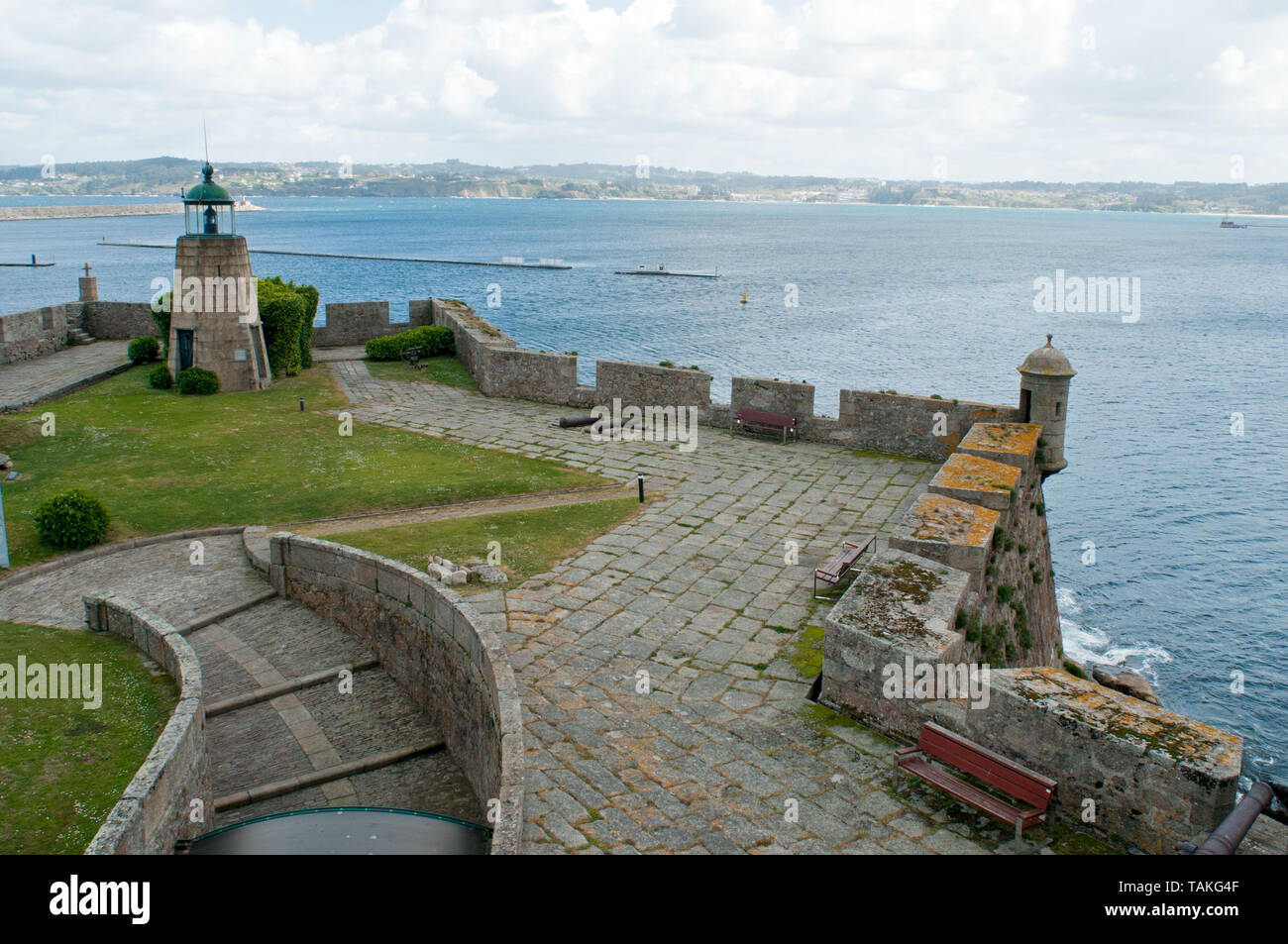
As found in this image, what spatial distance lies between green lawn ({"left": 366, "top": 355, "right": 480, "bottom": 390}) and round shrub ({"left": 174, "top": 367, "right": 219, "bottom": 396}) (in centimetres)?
393

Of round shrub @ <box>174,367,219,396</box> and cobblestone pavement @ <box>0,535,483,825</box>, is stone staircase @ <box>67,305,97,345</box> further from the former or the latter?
cobblestone pavement @ <box>0,535,483,825</box>

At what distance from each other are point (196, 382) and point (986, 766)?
65.5ft

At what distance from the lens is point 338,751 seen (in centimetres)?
1023

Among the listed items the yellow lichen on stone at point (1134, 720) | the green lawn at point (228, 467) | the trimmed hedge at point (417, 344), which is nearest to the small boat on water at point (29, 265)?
the trimmed hedge at point (417, 344)

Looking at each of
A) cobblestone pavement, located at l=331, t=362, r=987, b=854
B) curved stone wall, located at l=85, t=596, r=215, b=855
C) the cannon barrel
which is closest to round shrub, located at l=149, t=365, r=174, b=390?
cobblestone pavement, located at l=331, t=362, r=987, b=854

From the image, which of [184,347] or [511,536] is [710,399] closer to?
[511,536]

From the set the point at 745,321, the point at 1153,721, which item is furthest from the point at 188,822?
the point at 745,321

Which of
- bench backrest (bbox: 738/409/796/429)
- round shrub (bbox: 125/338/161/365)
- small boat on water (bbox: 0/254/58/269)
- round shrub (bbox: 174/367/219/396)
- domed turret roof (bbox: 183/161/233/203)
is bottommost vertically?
bench backrest (bbox: 738/409/796/429)

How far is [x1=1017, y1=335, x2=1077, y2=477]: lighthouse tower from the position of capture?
14250mm

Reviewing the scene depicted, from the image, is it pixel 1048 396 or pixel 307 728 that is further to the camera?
pixel 1048 396

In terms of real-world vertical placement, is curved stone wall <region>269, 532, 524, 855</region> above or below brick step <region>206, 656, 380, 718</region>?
above

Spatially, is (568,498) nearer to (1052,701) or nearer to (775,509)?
(775,509)

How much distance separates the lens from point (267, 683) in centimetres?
1110

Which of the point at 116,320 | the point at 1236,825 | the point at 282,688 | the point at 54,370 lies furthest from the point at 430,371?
the point at 1236,825
